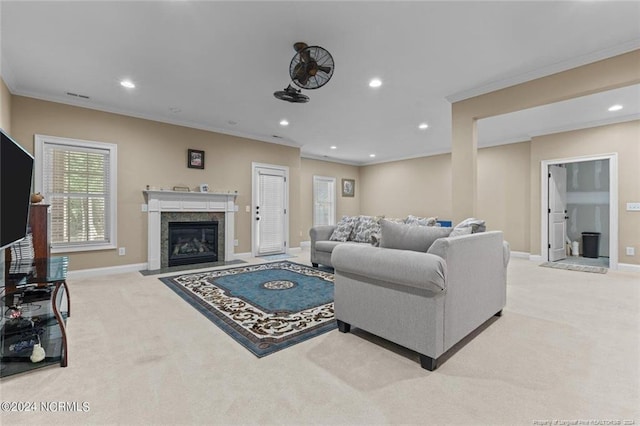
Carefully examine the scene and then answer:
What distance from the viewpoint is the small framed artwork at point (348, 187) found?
9258 millimetres

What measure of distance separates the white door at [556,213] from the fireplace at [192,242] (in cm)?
665

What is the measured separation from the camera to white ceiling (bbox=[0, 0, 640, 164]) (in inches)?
91.6

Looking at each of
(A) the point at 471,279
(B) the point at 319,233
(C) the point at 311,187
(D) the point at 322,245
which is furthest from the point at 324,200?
(A) the point at 471,279

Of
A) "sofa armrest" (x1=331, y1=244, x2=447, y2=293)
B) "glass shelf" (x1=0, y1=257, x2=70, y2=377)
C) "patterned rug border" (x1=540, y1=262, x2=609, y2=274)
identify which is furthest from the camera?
"patterned rug border" (x1=540, y1=262, x2=609, y2=274)

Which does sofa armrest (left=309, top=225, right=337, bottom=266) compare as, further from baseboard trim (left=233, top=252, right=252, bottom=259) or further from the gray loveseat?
baseboard trim (left=233, top=252, right=252, bottom=259)

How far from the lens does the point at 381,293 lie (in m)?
2.06

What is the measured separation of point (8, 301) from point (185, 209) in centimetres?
287

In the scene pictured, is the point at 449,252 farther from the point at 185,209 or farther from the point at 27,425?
the point at 185,209

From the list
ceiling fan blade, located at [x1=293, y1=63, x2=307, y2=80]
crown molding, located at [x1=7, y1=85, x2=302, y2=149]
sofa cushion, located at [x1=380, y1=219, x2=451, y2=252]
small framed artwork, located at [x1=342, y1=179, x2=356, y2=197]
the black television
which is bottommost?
sofa cushion, located at [x1=380, y1=219, x2=451, y2=252]

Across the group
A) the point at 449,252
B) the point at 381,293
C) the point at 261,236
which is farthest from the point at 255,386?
the point at 261,236

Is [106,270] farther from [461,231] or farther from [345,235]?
[461,231]

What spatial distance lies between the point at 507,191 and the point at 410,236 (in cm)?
Result: 554

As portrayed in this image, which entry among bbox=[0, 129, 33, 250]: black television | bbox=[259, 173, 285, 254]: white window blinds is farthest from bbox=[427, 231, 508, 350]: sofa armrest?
bbox=[259, 173, 285, 254]: white window blinds

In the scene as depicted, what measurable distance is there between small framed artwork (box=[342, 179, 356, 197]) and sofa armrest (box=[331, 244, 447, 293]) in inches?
277
